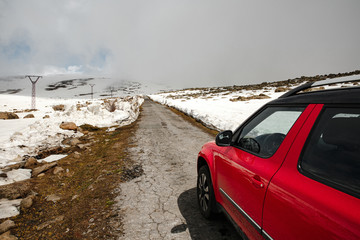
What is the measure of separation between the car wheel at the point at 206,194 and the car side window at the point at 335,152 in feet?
5.37

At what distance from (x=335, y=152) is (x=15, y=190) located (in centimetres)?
509

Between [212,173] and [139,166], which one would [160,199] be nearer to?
[212,173]

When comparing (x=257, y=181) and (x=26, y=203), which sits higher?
(x=257, y=181)

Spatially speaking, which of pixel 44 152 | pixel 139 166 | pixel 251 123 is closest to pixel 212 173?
pixel 251 123

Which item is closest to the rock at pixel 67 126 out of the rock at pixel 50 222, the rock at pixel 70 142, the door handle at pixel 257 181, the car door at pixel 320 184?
the rock at pixel 70 142

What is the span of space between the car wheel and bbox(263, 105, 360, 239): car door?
125 cm

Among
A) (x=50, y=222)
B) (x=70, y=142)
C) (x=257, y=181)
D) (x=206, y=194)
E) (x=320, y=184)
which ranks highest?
(x=320, y=184)

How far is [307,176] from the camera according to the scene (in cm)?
130

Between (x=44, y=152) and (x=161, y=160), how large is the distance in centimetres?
389

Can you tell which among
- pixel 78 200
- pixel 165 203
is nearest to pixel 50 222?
pixel 78 200

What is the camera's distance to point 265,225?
5.06 ft

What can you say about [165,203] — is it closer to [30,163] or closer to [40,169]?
[40,169]

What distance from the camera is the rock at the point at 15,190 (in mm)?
3555

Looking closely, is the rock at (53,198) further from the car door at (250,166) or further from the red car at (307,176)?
the red car at (307,176)
